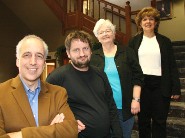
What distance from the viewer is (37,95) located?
1.63 meters

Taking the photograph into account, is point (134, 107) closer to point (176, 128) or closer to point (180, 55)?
point (176, 128)

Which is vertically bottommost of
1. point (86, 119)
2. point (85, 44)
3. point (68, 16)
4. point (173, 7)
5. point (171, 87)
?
point (86, 119)

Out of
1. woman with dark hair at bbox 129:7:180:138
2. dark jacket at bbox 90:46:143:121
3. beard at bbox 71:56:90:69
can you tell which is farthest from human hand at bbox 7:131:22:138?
woman with dark hair at bbox 129:7:180:138

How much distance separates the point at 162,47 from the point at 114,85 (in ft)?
2.53

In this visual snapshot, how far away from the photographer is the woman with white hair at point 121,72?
2.29 meters

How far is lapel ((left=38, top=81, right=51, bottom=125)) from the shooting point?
1546 mm

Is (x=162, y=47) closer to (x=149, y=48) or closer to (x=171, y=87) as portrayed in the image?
(x=149, y=48)

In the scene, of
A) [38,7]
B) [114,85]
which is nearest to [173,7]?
[38,7]

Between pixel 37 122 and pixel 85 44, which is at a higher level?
pixel 85 44

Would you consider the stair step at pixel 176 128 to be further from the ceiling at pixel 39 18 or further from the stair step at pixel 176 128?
the ceiling at pixel 39 18

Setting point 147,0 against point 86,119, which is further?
point 147,0

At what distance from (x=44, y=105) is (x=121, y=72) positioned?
89 cm

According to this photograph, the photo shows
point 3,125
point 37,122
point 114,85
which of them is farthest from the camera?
point 114,85

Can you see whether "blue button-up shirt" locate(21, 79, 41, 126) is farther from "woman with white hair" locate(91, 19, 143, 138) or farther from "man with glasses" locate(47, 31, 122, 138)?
"woman with white hair" locate(91, 19, 143, 138)
